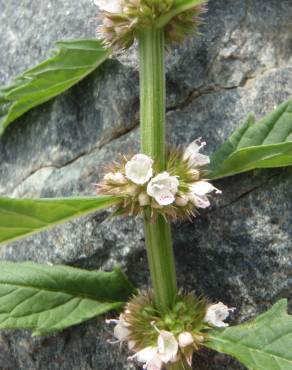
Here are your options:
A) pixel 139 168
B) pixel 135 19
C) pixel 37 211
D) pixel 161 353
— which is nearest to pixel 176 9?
pixel 135 19

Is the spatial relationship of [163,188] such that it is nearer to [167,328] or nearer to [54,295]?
[167,328]

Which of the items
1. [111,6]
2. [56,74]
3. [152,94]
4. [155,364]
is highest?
[111,6]

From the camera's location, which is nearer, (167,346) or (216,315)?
(167,346)

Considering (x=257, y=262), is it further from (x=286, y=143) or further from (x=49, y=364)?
(x=49, y=364)

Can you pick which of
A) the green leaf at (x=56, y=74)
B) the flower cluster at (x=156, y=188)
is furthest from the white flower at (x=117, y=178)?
the green leaf at (x=56, y=74)

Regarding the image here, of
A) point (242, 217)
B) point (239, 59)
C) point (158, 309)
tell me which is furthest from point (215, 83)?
point (158, 309)
